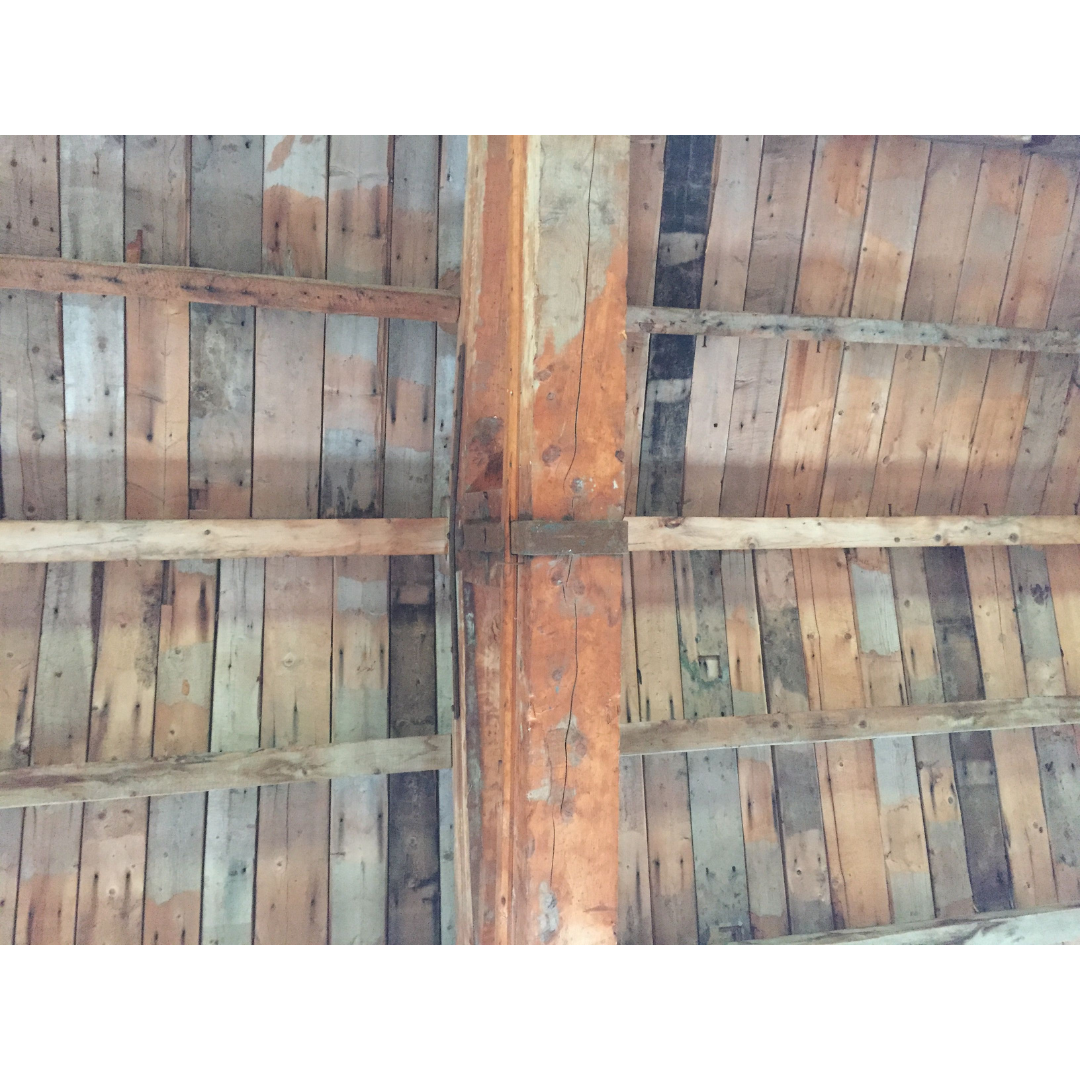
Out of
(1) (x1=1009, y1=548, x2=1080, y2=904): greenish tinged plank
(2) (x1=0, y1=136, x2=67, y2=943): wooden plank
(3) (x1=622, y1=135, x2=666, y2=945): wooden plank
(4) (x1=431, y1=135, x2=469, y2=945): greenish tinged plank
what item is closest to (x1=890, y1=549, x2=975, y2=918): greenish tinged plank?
(1) (x1=1009, y1=548, x2=1080, y2=904): greenish tinged plank

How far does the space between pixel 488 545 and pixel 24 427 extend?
5.50 feet

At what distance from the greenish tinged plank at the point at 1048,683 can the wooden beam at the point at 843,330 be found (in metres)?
0.90

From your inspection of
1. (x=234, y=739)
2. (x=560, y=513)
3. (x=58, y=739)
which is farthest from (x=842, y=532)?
(x=58, y=739)

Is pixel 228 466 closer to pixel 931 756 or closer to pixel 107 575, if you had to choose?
pixel 107 575

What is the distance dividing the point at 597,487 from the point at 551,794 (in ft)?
2.31

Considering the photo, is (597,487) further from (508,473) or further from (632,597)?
(632,597)

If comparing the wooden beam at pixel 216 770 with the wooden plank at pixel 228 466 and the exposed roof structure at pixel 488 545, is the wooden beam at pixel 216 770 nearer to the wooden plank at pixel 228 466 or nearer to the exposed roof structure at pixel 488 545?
the exposed roof structure at pixel 488 545

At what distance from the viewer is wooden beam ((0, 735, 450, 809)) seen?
236 cm

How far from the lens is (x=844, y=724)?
9.59 ft

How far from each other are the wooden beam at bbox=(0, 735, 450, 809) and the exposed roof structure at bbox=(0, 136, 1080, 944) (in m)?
0.01

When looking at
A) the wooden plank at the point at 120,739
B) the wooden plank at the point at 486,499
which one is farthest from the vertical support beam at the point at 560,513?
the wooden plank at the point at 120,739

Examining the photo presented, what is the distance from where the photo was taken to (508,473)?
1.77 metres

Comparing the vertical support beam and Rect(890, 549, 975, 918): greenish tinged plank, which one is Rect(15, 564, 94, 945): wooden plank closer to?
the vertical support beam

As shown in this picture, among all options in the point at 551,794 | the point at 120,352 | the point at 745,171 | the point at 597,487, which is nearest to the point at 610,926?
the point at 551,794
